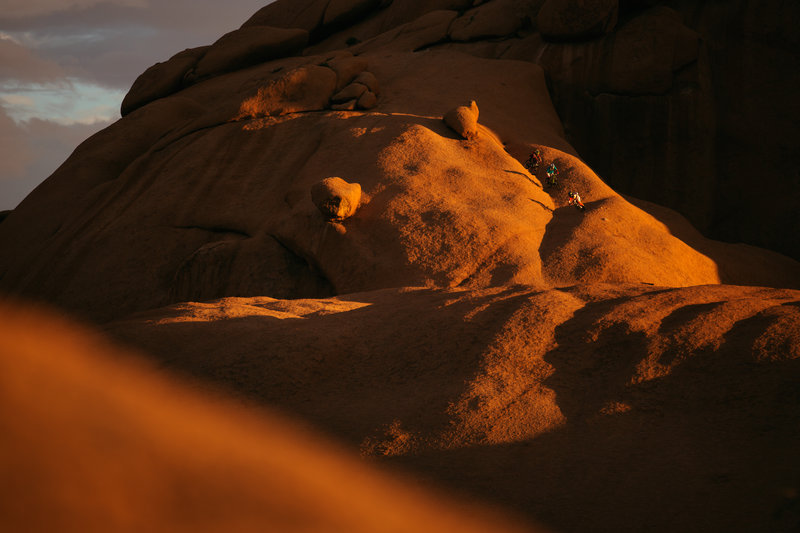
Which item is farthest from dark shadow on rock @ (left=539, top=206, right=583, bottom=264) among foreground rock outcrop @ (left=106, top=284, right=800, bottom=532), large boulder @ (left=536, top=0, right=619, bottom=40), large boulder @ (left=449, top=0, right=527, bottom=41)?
large boulder @ (left=449, top=0, right=527, bottom=41)

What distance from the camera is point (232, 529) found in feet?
13.8

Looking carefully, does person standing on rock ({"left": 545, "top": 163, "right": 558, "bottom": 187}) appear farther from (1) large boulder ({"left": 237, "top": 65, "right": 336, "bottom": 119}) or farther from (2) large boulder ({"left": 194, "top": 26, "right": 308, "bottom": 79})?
(2) large boulder ({"left": 194, "top": 26, "right": 308, "bottom": 79})

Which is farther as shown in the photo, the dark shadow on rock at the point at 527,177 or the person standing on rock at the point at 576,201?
the dark shadow on rock at the point at 527,177

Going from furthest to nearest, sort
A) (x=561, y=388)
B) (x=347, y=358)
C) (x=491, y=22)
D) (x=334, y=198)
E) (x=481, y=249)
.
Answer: (x=491, y=22) → (x=334, y=198) → (x=481, y=249) → (x=347, y=358) → (x=561, y=388)

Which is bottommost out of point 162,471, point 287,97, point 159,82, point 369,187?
point 162,471

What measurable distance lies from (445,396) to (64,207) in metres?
22.3

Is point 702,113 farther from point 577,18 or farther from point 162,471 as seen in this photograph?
point 162,471

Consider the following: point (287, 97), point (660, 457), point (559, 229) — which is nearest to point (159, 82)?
point (287, 97)

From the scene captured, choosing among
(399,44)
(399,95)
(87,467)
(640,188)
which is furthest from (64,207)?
(87,467)

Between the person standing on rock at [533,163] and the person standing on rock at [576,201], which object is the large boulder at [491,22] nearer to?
the person standing on rock at [533,163]

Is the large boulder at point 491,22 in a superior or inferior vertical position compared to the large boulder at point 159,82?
inferior

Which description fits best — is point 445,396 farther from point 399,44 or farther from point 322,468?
point 399,44

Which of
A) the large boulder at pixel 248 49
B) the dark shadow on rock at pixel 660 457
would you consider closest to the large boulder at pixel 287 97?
the large boulder at pixel 248 49

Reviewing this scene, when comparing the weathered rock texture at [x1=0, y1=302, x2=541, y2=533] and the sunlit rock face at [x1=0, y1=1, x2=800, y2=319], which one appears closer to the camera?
the weathered rock texture at [x1=0, y1=302, x2=541, y2=533]
